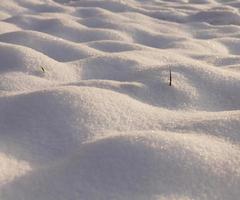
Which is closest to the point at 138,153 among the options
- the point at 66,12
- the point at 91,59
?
the point at 91,59

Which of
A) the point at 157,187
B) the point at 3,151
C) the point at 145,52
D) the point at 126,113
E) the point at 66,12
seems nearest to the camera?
the point at 157,187

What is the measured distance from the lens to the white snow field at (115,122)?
0.78 meters

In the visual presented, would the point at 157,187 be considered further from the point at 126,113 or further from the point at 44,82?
the point at 44,82

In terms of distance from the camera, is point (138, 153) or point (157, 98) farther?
point (157, 98)

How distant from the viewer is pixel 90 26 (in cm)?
232

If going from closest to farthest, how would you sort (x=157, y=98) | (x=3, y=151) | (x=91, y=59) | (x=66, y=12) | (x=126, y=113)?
1. (x=3, y=151)
2. (x=126, y=113)
3. (x=157, y=98)
4. (x=91, y=59)
5. (x=66, y=12)

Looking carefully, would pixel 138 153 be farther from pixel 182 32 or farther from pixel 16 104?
pixel 182 32

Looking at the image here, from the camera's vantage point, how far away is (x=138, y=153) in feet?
2.74

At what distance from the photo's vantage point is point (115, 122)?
Result: 3.42 feet

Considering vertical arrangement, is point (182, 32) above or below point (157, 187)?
below

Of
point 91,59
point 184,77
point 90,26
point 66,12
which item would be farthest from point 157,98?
point 66,12

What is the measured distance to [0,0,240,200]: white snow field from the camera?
784mm

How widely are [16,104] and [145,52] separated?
0.72 meters

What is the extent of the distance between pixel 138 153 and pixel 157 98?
1.33 ft
